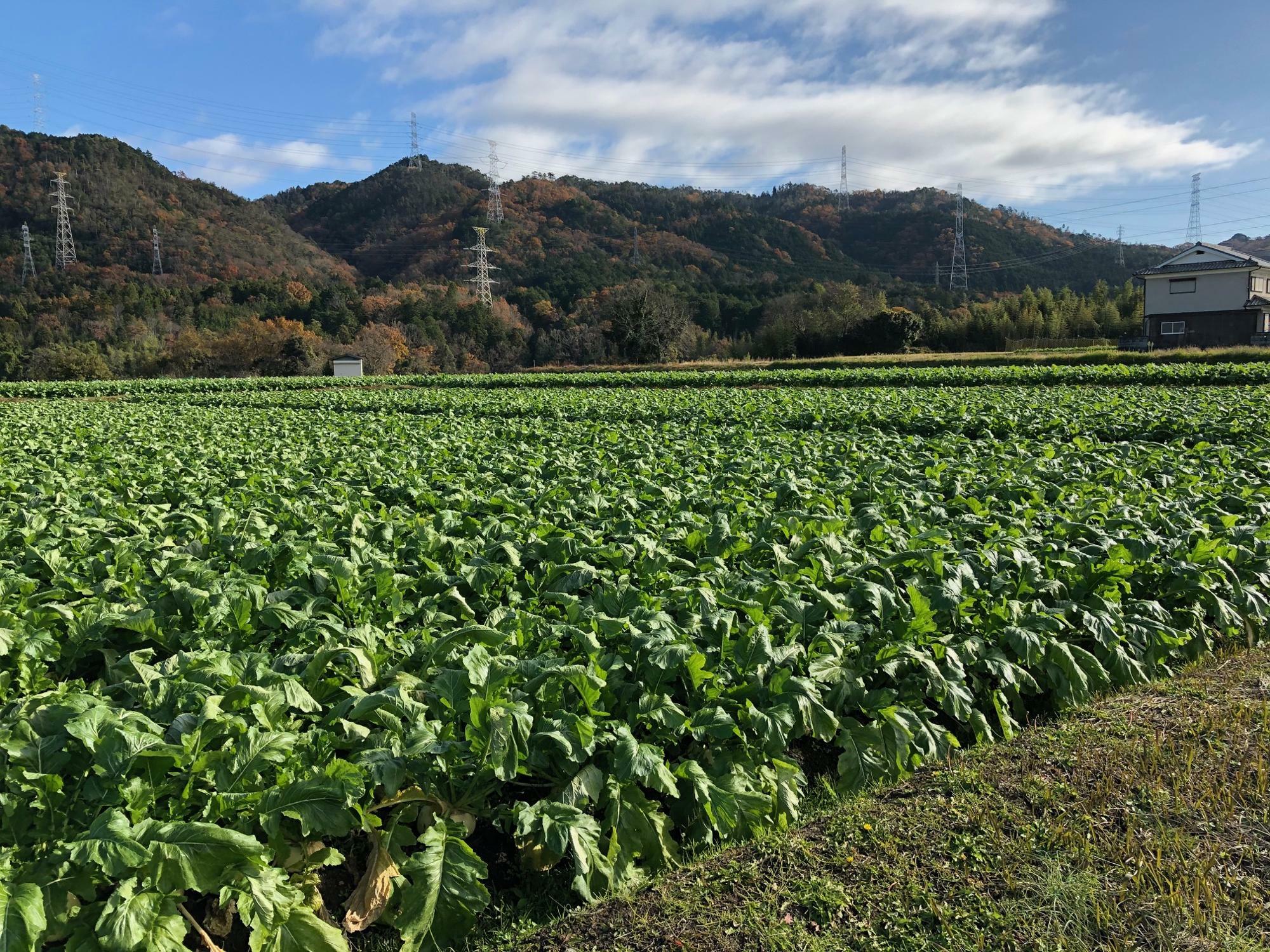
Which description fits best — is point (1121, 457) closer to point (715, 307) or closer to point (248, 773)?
point (248, 773)

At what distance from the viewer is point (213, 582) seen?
452cm

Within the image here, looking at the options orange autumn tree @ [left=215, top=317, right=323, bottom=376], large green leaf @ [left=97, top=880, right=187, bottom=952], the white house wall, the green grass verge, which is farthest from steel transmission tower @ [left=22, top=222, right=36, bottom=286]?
the white house wall

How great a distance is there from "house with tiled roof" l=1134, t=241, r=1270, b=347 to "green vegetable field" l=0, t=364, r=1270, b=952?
50.0m

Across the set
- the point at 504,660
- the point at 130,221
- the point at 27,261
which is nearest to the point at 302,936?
the point at 504,660

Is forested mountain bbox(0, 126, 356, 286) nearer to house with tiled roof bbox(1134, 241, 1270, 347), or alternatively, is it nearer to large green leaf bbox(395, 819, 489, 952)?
house with tiled roof bbox(1134, 241, 1270, 347)

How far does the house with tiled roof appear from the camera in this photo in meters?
46.9

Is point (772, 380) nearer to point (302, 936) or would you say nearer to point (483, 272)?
point (302, 936)

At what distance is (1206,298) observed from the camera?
4859 centimetres

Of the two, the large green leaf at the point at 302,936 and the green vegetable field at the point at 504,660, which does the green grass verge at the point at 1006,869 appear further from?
the large green leaf at the point at 302,936

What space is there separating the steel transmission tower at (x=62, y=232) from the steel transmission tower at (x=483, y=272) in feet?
120

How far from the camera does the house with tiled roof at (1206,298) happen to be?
1847 inches

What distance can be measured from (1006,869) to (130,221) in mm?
94697

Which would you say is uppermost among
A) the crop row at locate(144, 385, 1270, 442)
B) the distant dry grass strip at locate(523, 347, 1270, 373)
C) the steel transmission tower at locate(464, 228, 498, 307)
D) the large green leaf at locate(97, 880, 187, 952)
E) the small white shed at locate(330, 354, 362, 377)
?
the steel transmission tower at locate(464, 228, 498, 307)

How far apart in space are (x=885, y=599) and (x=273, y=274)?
86.6 m
